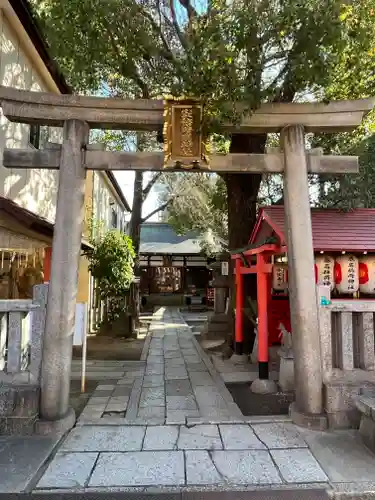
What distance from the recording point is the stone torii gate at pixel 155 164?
4785mm

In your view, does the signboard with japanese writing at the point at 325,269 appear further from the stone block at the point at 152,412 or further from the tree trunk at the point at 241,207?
the stone block at the point at 152,412

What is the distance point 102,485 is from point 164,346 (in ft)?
26.2

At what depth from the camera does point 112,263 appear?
1277 cm

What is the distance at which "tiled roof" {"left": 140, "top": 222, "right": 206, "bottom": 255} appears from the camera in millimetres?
27778

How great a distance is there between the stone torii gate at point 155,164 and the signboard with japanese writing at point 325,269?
7.15 feet

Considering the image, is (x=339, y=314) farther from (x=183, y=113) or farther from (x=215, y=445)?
(x=183, y=113)

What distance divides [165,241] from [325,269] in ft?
81.2

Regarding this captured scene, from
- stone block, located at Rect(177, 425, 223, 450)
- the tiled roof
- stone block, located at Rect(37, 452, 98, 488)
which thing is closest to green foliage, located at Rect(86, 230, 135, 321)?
stone block, located at Rect(177, 425, 223, 450)

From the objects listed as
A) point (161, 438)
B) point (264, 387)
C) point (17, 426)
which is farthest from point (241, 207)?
point (17, 426)

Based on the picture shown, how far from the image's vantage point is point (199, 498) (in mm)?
3270

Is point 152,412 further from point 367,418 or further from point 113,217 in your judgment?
point 113,217

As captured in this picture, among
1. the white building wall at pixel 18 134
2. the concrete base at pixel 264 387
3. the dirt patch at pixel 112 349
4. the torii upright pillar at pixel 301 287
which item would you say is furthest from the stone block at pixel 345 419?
the white building wall at pixel 18 134

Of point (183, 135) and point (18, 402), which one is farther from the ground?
point (183, 135)

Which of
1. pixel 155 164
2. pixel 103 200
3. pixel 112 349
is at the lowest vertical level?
pixel 112 349
